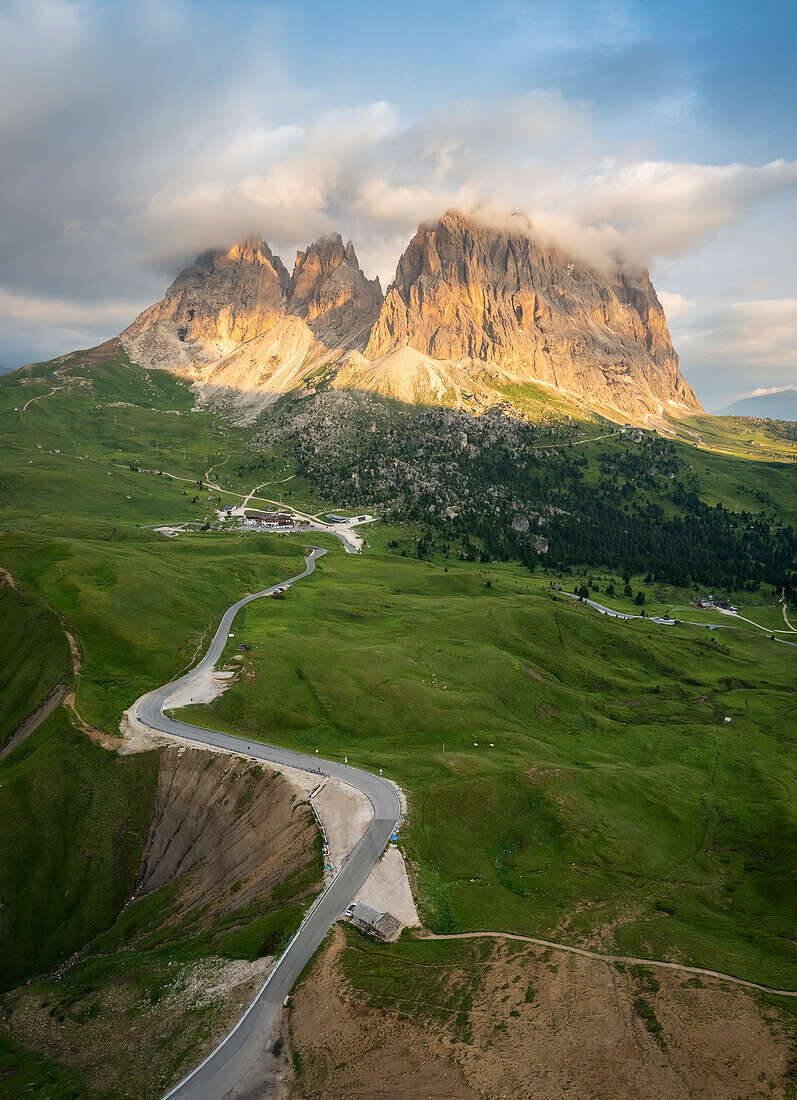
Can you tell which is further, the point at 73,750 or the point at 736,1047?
the point at 73,750

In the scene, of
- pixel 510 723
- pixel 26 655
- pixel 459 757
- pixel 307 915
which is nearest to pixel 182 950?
pixel 307 915

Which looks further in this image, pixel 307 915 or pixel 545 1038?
pixel 307 915

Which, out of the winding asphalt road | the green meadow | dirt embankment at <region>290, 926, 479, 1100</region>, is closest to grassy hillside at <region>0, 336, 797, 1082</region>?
the green meadow

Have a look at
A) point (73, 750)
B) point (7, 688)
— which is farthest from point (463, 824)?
point (7, 688)

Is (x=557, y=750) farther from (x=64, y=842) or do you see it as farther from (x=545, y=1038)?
(x=64, y=842)

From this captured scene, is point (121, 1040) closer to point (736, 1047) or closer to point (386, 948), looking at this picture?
point (386, 948)
